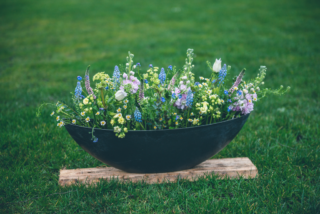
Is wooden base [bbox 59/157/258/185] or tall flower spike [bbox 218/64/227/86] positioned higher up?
tall flower spike [bbox 218/64/227/86]

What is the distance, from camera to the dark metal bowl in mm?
1743

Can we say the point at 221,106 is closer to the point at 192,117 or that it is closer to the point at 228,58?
the point at 192,117

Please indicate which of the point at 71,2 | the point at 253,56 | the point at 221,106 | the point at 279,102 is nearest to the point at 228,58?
the point at 253,56

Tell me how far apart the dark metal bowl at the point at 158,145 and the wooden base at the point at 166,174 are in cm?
12

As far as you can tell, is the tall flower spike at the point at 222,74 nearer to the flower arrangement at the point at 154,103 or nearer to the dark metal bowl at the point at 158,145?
the flower arrangement at the point at 154,103

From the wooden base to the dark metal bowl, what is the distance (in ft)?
0.40

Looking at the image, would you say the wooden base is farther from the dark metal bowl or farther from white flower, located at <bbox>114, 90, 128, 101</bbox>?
white flower, located at <bbox>114, 90, 128, 101</bbox>

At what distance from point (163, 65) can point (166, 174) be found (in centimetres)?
325

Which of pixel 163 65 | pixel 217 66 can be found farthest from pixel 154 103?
pixel 163 65

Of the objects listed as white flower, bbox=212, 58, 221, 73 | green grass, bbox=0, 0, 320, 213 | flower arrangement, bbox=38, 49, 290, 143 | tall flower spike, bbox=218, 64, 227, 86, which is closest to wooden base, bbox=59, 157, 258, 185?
green grass, bbox=0, 0, 320, 213

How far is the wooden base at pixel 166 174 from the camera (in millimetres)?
2049

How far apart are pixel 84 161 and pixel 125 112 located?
912mm

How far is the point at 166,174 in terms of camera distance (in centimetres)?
206

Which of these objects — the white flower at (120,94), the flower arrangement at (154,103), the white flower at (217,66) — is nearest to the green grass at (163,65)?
the flower arrangement at (154,103)
